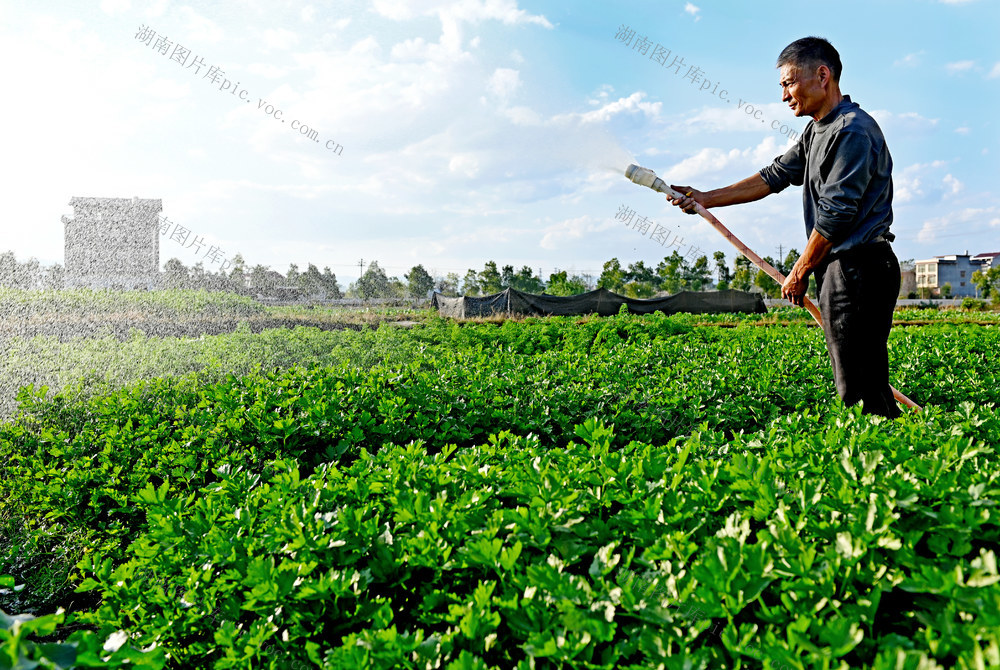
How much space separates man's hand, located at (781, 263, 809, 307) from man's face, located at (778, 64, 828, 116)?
90 centimetres

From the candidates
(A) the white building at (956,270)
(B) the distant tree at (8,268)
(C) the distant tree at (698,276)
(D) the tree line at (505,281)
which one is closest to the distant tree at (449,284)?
(D) the tree line at (505,281)

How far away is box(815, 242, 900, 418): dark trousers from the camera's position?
10.6 ft

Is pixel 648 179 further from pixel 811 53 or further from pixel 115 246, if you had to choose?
pixel 115 246

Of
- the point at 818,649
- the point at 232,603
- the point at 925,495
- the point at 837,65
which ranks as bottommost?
the point at 232,603

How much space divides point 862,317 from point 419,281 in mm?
54569

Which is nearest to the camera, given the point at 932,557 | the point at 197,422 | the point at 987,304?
the point at 932,557

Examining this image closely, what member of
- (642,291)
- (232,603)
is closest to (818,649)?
(232,603)

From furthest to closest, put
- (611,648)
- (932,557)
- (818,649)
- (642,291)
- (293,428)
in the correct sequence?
1. (642,291)
2. (293,428)
3. (932,557)
4. (611,648)
5. (818,649)

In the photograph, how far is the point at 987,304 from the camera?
129 ft

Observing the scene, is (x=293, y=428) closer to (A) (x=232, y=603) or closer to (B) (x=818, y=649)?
(A) (x=232, y=603)

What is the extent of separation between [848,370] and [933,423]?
68 centimetres

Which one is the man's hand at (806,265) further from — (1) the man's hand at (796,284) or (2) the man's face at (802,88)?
(2) the man's face at (802,88)

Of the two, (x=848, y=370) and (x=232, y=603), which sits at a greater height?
(x=848, y=370)

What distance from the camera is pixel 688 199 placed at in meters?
4.14
